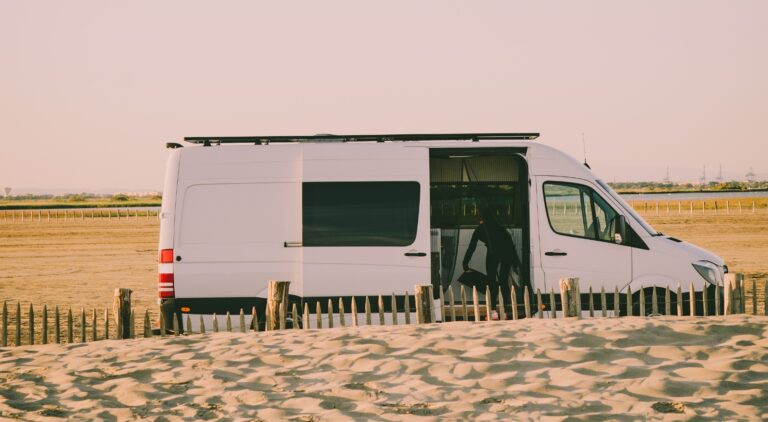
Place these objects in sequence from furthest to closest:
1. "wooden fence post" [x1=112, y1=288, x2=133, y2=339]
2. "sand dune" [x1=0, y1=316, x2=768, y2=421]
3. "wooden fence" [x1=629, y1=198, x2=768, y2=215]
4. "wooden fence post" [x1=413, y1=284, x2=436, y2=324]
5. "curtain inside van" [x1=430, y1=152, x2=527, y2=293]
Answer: "wooden fence" [x1=629, y1=198, x2=768, y2=215]
"curtain inside van" [x1=430, y1=152, x2=527, y2=293]
"wooden fence post" [x1=112, y1=288, x2=133, y2=339]
"wooden fence post" [x1=413, y1=284, x2=436, y2=324]
"sand dune" [x1=0, y1=316, x2=768, y2=421]

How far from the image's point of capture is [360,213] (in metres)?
9.02

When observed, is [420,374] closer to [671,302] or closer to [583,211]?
[583,211]

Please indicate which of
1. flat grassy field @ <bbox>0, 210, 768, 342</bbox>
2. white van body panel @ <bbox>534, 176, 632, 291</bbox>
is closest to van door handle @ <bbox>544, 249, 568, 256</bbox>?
white van body panel @ <bbox>534, 176, 632, 291</bbox>

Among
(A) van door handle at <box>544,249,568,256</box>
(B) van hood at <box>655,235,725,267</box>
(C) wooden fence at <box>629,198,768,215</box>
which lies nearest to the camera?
(A) van door handle at <box>544,249,568,256</box>

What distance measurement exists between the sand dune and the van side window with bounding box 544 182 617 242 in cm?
Answer: 144

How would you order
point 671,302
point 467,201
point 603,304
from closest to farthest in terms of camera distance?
point 603,304, point 671,302, point 467,201

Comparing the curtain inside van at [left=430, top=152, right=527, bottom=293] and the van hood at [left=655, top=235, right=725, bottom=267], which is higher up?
the curtain inside van at [left=430, top=152, right=527, bottom=293]

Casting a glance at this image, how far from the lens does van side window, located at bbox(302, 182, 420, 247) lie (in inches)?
351

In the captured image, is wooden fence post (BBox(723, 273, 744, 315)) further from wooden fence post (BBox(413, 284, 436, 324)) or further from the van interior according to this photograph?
wooden fence post (BBox(413, 284, 436, 324))

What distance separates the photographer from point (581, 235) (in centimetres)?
924

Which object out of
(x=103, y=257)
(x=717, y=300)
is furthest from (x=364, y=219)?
(x=103, y=257)

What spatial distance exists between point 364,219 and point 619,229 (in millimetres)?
2850

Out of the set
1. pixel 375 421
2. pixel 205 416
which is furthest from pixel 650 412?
pixel 205 416

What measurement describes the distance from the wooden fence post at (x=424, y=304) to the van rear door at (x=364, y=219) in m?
0.66
